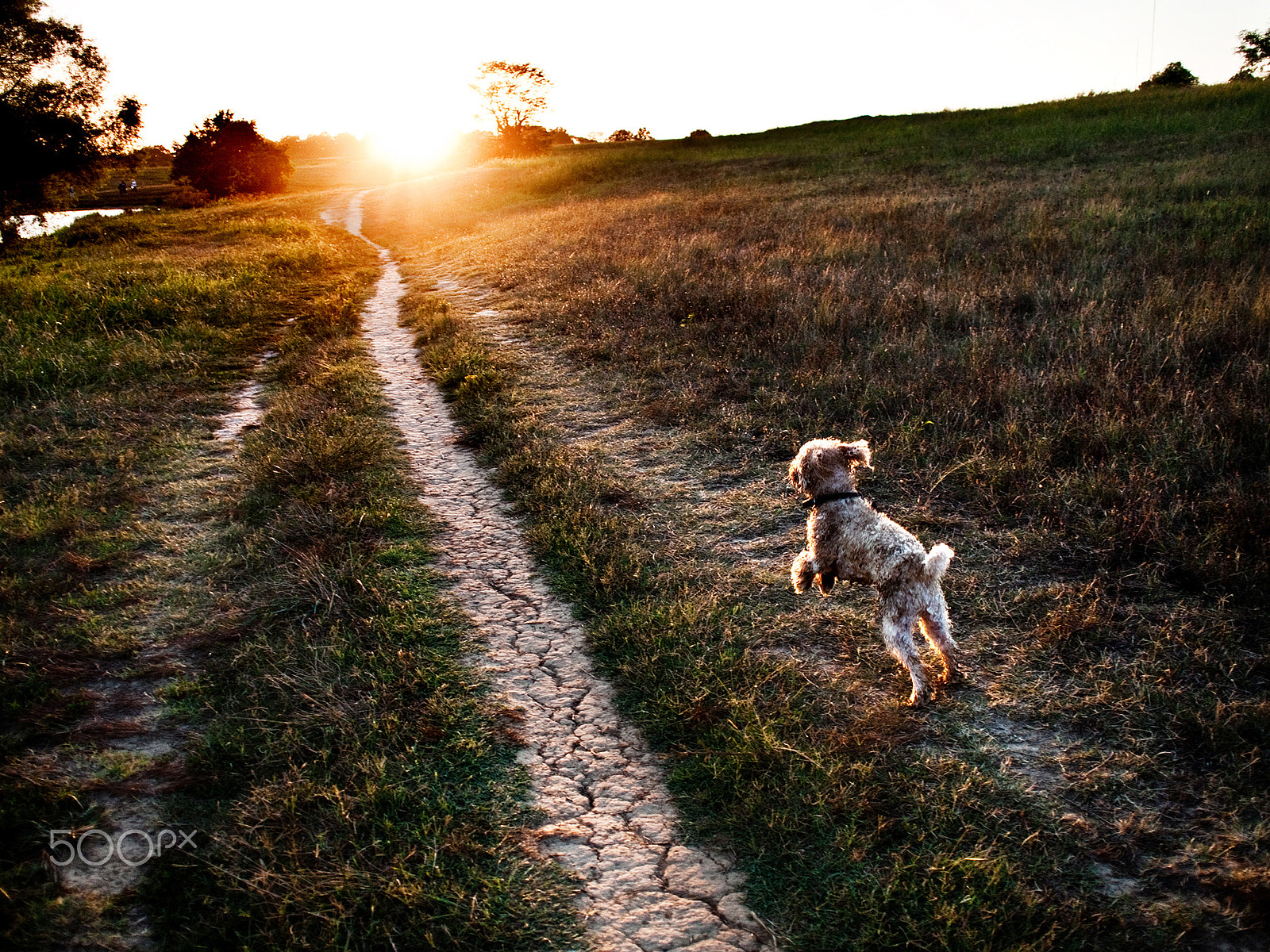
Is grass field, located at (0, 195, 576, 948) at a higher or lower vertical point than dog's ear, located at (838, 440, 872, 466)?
lower

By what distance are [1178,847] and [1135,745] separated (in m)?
0.57

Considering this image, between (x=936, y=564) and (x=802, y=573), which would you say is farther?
(x=802, y=573)

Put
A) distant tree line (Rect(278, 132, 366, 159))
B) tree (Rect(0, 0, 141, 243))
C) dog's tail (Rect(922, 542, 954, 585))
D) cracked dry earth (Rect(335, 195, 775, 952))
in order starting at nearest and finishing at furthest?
cracked dry earth (Rect(335, 195, 775, 952)) < dog's tail (Rect(922, 542, 954, 585)) < tree (Rect(0, 0, 141, 243)) < distant tree line (Rect(278, 132, 366, 159))

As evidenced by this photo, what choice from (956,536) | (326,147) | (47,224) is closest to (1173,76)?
(956,536)

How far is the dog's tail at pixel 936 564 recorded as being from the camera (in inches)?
139

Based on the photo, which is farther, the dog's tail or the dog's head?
the dog's head

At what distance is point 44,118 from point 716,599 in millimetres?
→ 36602

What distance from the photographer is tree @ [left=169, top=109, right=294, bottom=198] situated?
44.0 metres

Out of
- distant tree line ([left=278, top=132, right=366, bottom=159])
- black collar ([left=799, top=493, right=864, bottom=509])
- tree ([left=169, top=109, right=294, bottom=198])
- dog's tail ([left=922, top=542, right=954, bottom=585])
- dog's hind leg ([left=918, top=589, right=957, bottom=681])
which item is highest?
distant tree line ([left=278, top=132, right=366, bottom=159])

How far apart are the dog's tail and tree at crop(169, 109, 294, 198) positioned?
53818mm

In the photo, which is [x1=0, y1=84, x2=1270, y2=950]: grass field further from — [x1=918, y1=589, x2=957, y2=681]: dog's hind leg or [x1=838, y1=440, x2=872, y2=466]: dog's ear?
[x1=838, y1=440, x2=872, y2=466]: dog's ear

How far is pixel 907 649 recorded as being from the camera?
373 cm

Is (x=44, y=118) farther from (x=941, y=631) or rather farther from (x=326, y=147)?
(x=326, y=147)

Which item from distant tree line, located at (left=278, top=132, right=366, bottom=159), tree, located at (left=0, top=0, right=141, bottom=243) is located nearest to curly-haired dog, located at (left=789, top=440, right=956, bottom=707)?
tree, located at (left=0, top=0, right=141, bottom=243)
